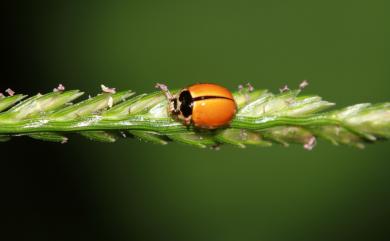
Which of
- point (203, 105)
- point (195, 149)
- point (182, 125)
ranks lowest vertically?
point (195, 149)

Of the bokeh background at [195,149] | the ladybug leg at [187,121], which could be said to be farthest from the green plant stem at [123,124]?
the bokeh background at [195,149]

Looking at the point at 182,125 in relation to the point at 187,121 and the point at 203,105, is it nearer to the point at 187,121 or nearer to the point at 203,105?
the point at 187,121

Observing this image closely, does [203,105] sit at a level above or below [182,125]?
above

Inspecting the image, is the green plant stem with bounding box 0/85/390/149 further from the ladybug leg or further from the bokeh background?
the bokeh background

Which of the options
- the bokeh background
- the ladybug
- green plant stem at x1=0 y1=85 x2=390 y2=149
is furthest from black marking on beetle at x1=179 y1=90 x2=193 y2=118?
the bokeh background

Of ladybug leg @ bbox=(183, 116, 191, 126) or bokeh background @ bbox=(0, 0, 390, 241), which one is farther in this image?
bokeh background @ bbox=(0, 0, 390, 241)

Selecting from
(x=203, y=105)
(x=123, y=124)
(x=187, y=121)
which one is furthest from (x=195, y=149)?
(x=123, y=124)
